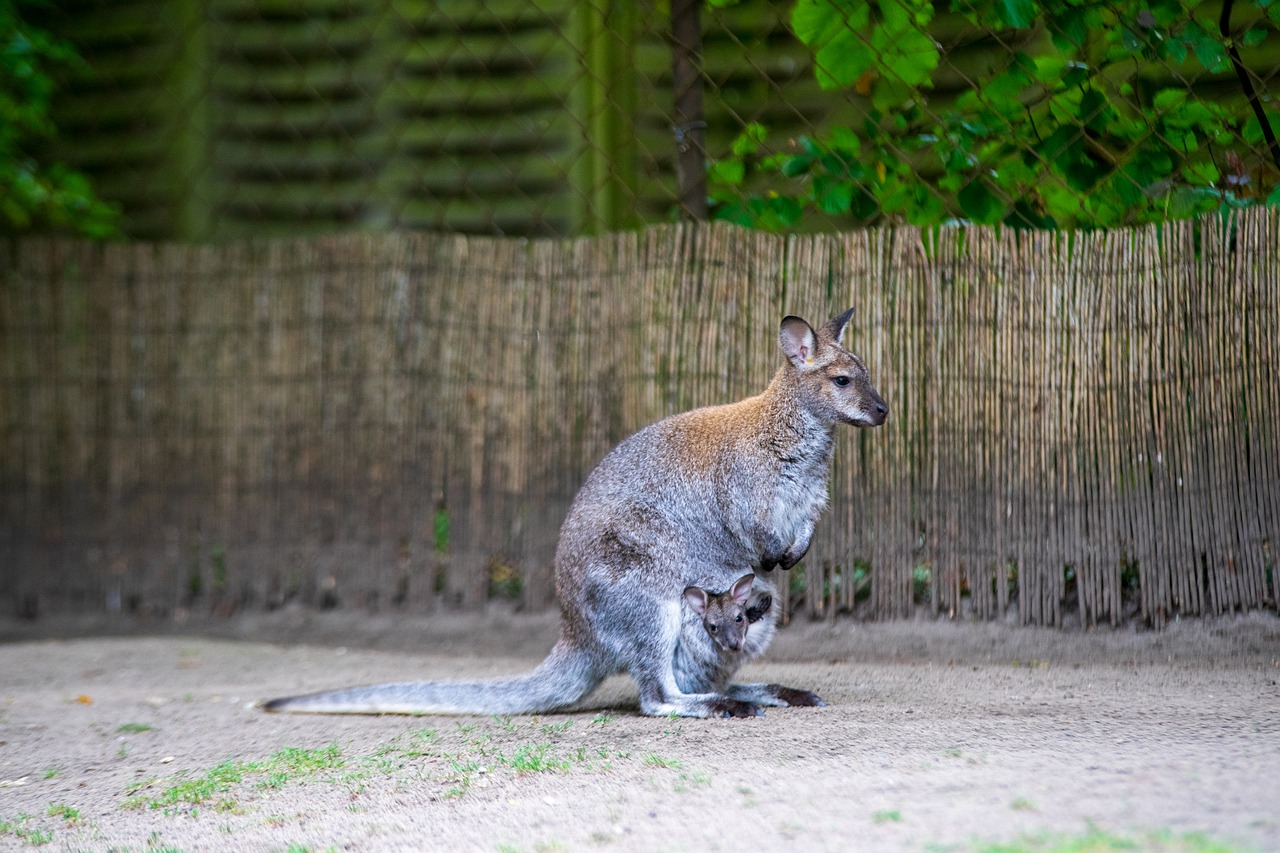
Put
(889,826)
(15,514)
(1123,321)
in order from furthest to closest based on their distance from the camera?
(15,514) → (1123,321) → (889,826)

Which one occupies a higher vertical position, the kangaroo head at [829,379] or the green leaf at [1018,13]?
the green leaf at [1018,13]

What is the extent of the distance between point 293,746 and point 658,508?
4.73ft

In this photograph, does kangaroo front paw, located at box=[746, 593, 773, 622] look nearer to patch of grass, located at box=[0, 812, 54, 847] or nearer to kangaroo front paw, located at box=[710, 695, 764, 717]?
kangaroo front paw, located at box=[710, 695, 764, 717]

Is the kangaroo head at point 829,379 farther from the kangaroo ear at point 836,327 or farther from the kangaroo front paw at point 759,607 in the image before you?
the kangaroo front paw at point 759,607

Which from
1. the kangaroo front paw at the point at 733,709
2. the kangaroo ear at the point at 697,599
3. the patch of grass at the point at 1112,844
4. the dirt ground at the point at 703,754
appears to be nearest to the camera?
the patch of grass at the point at 1112,844

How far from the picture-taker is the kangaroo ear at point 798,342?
453 cm

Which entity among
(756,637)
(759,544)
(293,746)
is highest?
(759,544)

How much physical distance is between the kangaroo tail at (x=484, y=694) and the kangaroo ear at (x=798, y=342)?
1284 mm

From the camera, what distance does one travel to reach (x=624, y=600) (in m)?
4.32

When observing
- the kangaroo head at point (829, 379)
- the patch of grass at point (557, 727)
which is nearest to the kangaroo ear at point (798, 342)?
the kangaroo head at point (829, 379)

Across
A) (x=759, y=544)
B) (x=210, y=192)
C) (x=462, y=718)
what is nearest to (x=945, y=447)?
(x=759, y=544)

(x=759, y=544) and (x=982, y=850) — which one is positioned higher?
(x=759, y=544)

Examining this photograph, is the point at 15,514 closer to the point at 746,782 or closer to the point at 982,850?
the point at 746,782

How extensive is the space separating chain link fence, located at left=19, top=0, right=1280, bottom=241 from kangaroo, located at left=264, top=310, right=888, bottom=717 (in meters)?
1.46
